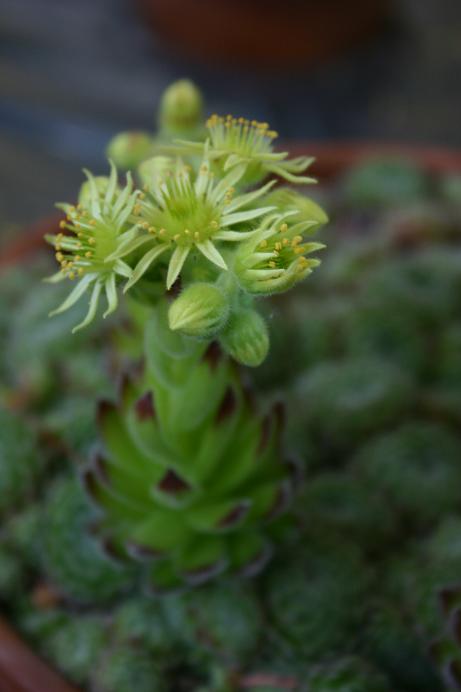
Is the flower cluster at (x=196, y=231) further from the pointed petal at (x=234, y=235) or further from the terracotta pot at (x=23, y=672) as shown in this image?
the terracotta pot at (x=23, y=672)

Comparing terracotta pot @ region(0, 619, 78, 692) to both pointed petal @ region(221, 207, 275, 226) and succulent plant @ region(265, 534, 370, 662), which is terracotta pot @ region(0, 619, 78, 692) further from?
pointed petal @ region(221, 207, 275, 226)

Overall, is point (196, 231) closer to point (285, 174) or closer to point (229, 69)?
point (285, 174)

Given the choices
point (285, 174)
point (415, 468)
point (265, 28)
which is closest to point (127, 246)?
point (285, 174)

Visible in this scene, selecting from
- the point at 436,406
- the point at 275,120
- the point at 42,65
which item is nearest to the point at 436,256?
the point at 436,406

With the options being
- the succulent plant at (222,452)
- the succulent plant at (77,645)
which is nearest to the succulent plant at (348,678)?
the succulent plant at (222,452)

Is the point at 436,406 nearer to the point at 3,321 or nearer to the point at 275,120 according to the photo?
the point at 3,321
